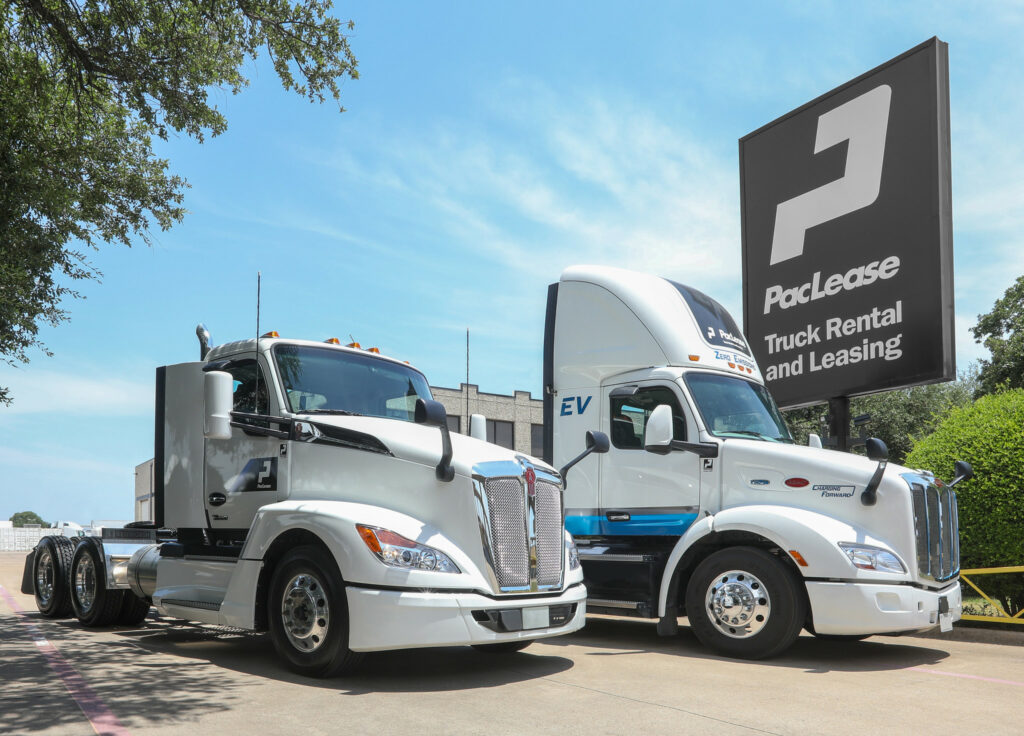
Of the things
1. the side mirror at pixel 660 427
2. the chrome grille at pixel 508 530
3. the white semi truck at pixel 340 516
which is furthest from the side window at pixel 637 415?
the chrome grille at pixel 508 530

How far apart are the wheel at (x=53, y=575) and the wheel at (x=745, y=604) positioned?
25.0 ft

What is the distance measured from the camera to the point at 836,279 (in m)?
13.9

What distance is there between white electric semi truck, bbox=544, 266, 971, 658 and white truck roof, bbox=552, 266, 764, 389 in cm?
2

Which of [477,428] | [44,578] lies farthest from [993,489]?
[44,578]

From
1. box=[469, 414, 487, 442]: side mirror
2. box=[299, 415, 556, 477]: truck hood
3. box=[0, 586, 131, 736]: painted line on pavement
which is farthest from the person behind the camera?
box=[469, 414, 487, 442]: side mirror

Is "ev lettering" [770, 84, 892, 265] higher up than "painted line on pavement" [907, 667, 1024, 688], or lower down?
higher up

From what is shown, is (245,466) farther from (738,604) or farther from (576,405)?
(738,604)

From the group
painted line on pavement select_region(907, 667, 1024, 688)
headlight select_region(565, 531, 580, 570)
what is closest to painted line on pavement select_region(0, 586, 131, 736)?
headlight select_region(565, 531, 580, 570)

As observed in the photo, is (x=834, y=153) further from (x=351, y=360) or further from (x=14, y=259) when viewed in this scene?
(x=14, y=259)

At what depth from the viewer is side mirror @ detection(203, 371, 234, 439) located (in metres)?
7.59

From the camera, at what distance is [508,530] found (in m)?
7.02

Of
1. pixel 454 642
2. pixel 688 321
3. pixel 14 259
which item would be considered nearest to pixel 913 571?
pixel 688 321

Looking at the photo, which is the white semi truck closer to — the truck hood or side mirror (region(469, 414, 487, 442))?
the truck hood

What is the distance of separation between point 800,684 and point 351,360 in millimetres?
4752
